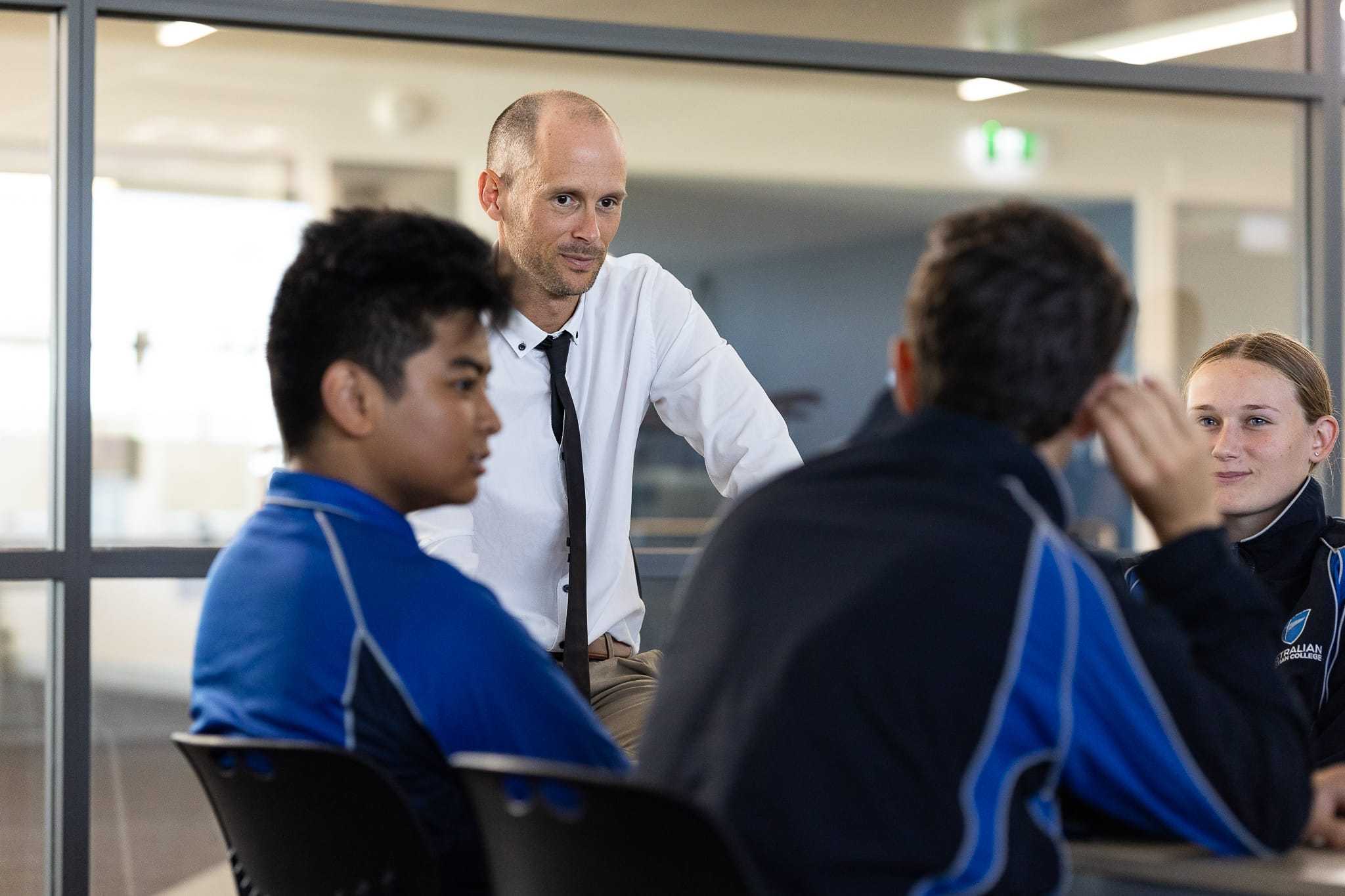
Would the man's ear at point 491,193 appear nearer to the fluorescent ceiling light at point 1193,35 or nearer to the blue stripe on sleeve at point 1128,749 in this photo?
the blue stripe on sleeve at point 1128,749

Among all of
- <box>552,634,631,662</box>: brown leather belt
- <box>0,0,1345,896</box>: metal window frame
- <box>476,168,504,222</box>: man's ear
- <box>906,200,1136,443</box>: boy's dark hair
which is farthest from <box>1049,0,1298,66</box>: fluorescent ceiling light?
<box>906,200,1136,443</box>: boy's dark hair

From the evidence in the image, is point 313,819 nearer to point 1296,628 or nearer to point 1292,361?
point 1296,628

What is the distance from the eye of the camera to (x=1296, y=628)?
2.03 metres

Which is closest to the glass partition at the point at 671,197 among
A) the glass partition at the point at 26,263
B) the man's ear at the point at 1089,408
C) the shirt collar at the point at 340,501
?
the glass partition at the point at 26,263

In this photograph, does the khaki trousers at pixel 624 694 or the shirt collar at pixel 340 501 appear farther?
the khaki trousers at pixel 624 694

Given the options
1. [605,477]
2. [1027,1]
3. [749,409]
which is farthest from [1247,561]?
[1027,1]

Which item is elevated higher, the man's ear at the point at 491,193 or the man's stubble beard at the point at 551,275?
the man's ear at the point at 491,193

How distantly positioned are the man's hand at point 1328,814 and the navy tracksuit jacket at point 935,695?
101 mm

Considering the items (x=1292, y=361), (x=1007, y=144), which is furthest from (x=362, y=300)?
(x=1007, y=144)

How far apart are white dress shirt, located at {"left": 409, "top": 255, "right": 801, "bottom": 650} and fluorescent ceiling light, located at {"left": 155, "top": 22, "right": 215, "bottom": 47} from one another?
130cm

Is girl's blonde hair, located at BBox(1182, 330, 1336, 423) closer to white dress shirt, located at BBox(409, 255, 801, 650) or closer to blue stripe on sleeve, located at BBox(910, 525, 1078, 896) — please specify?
white dress shirt, located at BBox(409, 255, 801, 650)

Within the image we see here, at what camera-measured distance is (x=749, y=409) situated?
254 centimetres

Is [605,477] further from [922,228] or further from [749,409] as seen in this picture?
[922,228]

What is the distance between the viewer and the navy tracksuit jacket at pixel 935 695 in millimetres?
1105
